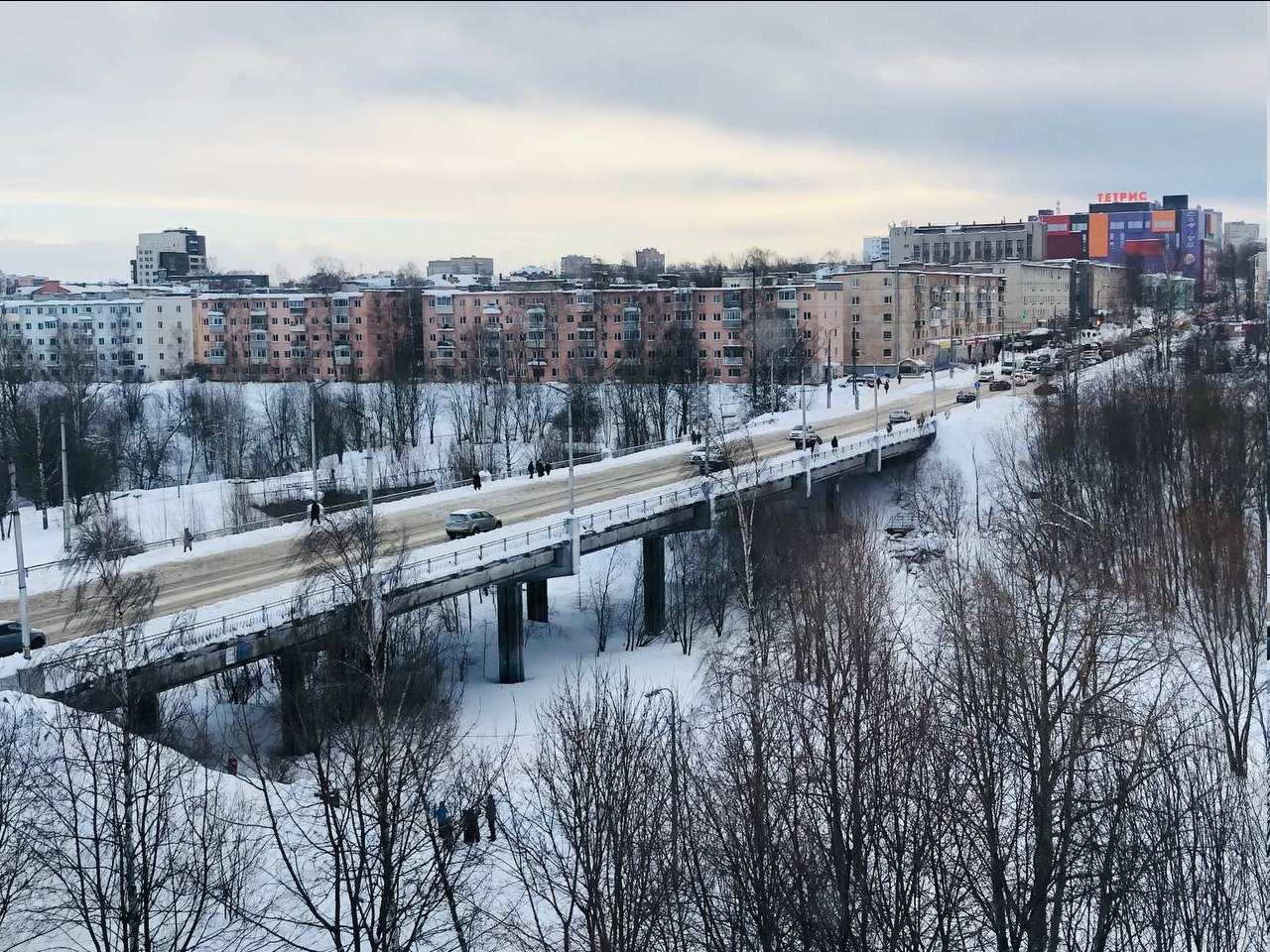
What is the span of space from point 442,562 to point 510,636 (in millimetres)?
4819

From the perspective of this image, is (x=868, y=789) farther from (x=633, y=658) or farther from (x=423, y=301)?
(x=423, y=301)

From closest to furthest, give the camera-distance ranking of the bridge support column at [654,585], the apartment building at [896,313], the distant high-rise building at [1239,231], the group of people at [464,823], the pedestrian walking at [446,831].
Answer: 1. the pedestrian walking at [446,831]
2. the group of people at [464,823]
3. the bridge support column at [654,585]
4. the apartment building at [896,313]
5. the distant high-rise building at [1239,231]

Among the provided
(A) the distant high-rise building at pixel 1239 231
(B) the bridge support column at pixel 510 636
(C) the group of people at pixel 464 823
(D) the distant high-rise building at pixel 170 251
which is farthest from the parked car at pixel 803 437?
(A) the distant high-rise building at pixel 1239 231

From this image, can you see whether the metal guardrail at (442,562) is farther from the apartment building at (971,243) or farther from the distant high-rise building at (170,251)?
the distant high-rise building at (170,251)

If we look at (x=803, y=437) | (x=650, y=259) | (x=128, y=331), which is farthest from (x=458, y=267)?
(x=803, y=437)

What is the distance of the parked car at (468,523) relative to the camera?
28688mm

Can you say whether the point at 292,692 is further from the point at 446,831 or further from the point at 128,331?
the point at 128,331

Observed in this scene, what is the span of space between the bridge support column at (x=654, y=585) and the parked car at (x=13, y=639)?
17.5 metres

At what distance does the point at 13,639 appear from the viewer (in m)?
20.0

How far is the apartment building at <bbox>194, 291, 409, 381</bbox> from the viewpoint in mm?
81625

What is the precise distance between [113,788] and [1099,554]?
64.4 ft

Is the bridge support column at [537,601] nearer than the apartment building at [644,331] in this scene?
Yes

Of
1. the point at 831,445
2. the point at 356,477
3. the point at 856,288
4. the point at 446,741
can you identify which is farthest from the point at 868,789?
the point at 856,288

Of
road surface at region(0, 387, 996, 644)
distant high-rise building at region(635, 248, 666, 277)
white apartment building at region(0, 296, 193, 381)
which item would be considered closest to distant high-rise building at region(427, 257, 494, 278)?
distant high-rise building at region(635, 248, 666, 277)
